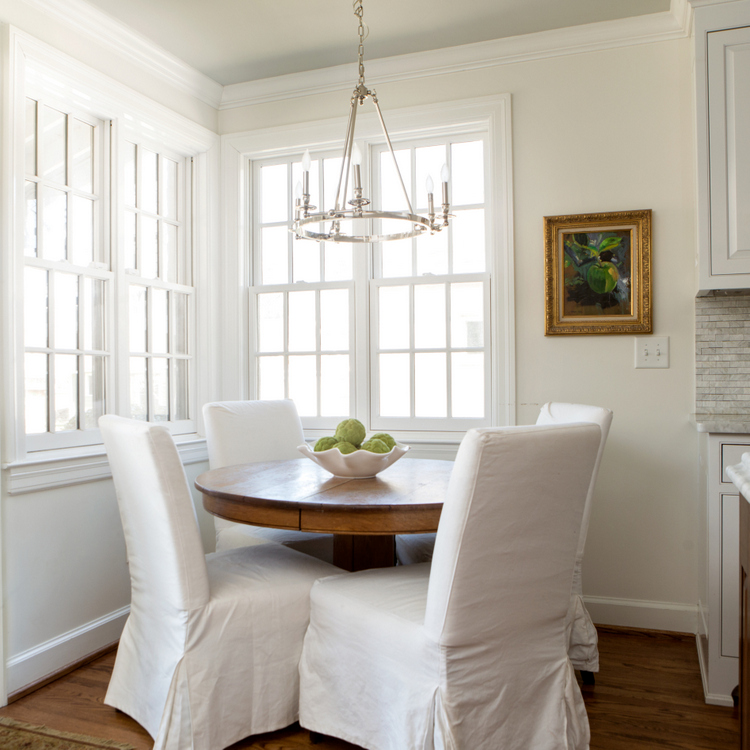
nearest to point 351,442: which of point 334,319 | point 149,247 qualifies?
point 334,319

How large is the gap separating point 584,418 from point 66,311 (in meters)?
2.03

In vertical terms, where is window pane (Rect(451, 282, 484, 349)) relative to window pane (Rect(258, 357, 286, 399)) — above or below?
above

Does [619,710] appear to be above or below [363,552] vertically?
below

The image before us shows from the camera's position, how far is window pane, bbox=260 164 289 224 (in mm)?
3471

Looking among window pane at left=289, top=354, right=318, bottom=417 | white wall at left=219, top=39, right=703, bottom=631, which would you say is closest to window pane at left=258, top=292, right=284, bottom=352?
window pane at left=289, top=354, right=318, bottom=417

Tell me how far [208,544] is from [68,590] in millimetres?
920

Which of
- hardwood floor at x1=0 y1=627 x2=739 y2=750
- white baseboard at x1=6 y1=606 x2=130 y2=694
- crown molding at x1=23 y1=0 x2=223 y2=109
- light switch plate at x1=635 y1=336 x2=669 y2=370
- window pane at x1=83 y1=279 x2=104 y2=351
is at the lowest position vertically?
hardwood floor at x1=0 y1=627 x2=739 y2=750

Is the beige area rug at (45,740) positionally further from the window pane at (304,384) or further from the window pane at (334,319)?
the window pane at (334,319)

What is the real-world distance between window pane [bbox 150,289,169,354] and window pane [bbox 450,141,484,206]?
1.51 metres

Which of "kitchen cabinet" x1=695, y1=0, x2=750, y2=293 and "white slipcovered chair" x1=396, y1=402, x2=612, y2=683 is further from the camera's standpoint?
"kitchen cabinet" x1=695, y1=0, x2=750, y2=293

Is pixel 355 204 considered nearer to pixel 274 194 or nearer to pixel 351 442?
pixel 351 442

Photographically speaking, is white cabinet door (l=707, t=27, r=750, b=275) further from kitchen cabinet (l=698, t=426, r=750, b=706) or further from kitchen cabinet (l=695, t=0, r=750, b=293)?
kitchen cabinet (l=698, t=426, r=750, b=706)

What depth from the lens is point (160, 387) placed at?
3.12 metres

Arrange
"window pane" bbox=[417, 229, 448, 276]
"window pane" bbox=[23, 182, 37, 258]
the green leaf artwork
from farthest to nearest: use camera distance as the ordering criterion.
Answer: "window pane" bbox=[417, 229, 448, 276] < the green leaf artwork < "window pane" bbox=[23, 182, 37, 258]
